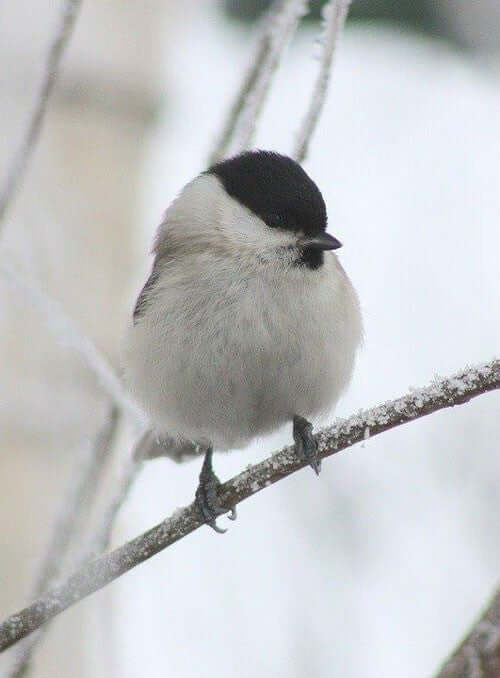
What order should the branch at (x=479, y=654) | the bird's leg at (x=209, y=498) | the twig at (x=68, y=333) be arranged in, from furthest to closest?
1. the twig at (x=68, y=333)
2. the bird's leg at (x=209, y=498)
3. the branch at (x=479, y=654)

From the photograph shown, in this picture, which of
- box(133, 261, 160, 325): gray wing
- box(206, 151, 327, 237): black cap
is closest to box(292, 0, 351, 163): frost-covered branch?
box(206, 151, 327, 237): black cap

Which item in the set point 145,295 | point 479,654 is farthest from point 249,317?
point 479,654

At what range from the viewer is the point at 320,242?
6.03ft

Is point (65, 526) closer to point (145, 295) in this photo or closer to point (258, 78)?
point (145, 295)

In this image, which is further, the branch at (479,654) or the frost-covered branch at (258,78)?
the frost-covered branch at (258,78)

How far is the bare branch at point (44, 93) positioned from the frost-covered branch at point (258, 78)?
0.35 meters

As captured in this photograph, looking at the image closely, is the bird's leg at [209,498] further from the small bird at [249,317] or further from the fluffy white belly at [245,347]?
the fluffy white belly at [245,347]

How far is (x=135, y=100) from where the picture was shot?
3.43 m

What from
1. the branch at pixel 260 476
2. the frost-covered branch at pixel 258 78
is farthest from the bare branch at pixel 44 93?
the branch at pixel 260 476

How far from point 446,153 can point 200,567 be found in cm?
181

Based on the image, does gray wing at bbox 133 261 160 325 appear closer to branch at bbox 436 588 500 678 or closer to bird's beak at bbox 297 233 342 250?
bird's beak at bbox 297 233 342 250

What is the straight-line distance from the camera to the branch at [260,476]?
131 cm

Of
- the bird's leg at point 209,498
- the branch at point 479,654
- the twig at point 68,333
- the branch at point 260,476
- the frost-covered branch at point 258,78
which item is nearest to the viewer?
the branch at point 479,654

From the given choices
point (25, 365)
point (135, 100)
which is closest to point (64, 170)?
point (135, 100)
